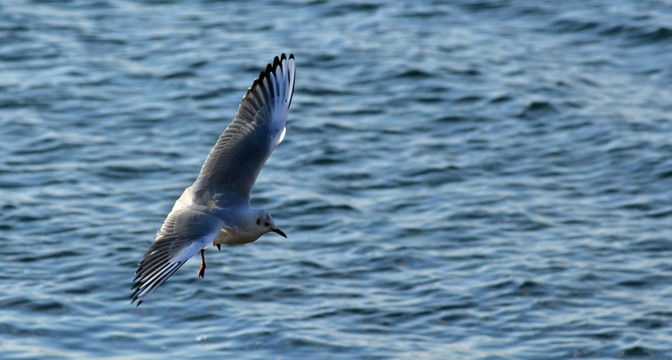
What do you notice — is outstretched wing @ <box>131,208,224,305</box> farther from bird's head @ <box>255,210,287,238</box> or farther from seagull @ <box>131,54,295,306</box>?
bird's head @ <box>255,210,287,238</box>

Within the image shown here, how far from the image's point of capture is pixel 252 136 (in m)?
8.43

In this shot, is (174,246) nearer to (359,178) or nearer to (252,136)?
(252,136)

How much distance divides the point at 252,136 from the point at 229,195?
0.68m

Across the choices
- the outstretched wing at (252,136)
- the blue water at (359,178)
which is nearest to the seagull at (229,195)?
the outstretched wing at (252,136)

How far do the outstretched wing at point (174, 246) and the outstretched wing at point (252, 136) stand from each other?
67 cm

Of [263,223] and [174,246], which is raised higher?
[174,246]

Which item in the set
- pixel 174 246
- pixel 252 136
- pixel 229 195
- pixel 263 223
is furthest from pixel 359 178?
pixel 174 246

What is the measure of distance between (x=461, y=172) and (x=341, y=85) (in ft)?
8.59

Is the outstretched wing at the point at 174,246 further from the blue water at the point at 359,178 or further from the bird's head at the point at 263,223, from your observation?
the blue water at the point at 359,178

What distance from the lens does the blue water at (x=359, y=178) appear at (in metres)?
9.65

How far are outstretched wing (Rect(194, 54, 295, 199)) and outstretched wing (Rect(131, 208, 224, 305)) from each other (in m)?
0.67

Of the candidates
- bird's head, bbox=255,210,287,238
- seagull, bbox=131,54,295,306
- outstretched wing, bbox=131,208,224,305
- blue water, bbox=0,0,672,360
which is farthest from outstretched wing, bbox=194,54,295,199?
blue water, bbox=0,0,672,360

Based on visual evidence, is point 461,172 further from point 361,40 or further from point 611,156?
point 361,40

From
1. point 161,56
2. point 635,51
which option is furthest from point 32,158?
point 635,51
